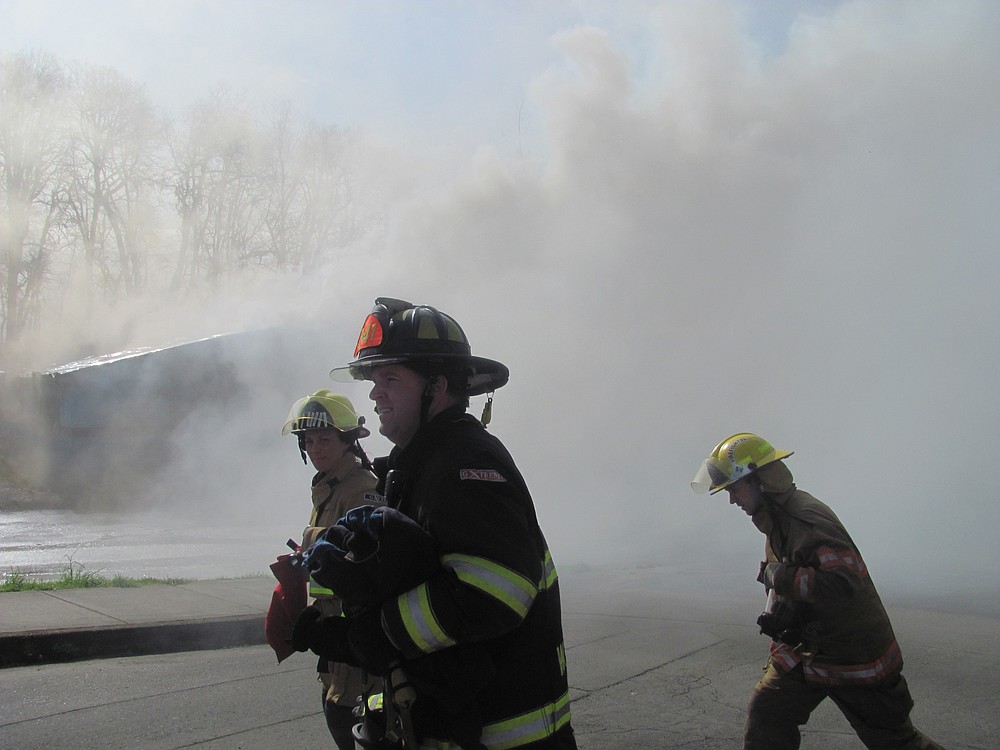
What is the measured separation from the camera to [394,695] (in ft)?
5.13

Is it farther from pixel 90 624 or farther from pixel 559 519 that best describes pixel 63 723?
pixel 559 519

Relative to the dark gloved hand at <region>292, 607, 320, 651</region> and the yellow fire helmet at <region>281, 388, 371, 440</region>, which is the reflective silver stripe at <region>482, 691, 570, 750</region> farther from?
the yellow fire helmet at <region>281, 388, 371, 440</region>

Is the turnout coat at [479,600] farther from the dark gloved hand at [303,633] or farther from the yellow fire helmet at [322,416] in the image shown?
the yellow fire helmet at [322,416]

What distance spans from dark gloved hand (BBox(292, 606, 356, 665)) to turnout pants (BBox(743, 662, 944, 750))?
1855 millimetres

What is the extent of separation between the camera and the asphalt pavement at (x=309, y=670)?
4070mm

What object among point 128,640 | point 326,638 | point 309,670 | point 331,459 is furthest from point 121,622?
point 326,638

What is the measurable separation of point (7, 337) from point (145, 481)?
24039mm

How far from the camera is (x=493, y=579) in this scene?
150cm

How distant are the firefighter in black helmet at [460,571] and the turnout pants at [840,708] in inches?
58.5

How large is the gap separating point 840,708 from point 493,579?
1.98m

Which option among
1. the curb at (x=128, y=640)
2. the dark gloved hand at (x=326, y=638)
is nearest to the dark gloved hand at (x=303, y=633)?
the dark gloved hand at (x=326, y=638)

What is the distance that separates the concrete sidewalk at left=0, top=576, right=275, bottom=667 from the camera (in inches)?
203

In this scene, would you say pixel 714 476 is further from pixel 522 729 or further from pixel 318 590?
pixel 522 729

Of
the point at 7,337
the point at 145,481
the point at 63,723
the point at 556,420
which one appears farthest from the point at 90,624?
the point at 7,337
